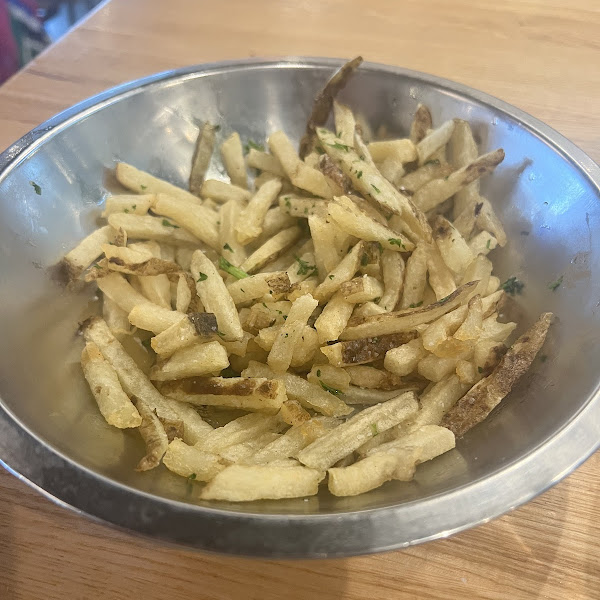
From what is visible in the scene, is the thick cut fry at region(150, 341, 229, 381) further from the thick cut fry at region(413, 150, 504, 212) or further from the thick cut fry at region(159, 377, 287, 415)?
the thick cut fry at region(413, 150, 504, 212)

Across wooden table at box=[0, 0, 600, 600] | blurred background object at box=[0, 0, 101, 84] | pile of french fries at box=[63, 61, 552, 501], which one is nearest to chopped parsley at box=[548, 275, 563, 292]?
pile of french fries at box=[63, 61, 552, 501]

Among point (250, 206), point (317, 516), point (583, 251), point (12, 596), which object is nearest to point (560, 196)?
point (583, 251)

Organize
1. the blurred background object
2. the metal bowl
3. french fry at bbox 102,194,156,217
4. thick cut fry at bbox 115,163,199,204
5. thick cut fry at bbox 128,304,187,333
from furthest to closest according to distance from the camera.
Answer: the blurred background object, thick cut fry at bbox 115,163,199,204, french fry at bbox 102,194,156,217, thick cut fry at bbox 128,304,187,333, the metal bowl

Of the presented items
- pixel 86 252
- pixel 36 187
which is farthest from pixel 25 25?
pixel 86 252

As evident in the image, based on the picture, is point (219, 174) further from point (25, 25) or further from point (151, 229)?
point (25, 25)

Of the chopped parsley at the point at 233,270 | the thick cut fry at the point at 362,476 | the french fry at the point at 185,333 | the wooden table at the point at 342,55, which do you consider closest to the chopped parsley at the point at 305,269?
the chopped parsley at the point at 233,270

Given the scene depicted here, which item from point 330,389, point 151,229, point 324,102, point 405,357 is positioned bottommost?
point 330,389

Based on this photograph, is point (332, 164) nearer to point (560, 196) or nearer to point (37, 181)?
point (560, 196)
